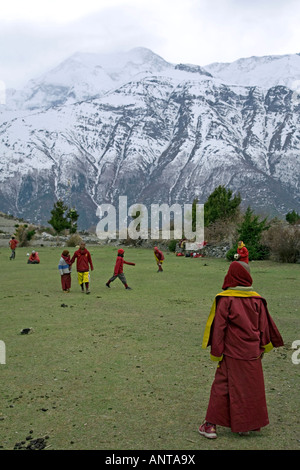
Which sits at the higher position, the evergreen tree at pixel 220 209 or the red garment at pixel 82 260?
the evergreen tree at pixel 220 209

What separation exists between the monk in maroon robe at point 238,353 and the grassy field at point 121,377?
24 cm

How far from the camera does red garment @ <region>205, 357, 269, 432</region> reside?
16.2ft

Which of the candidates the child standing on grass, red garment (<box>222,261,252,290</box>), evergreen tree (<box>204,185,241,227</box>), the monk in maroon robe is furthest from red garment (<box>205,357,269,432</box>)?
evergreen tree (<box>204,185,241,227</box>)

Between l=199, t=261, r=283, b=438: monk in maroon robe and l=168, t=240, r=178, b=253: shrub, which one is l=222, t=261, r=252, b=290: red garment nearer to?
l=199, t=261, r=283, b=438: monk in maroon robe

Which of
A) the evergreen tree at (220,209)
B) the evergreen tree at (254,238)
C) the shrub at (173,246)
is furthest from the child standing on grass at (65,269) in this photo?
the shrub at (173,246)

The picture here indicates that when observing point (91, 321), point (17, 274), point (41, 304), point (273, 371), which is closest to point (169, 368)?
point (273, 371)

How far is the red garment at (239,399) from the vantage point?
4949mm

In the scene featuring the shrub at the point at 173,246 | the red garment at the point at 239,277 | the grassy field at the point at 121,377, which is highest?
the red garment at the point at 239,277

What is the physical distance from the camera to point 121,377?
6898mm

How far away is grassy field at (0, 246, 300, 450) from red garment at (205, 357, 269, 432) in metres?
0.19

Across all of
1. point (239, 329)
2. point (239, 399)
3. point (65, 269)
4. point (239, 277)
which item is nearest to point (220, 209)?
point (65, 269)

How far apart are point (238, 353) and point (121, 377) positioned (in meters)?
2.41

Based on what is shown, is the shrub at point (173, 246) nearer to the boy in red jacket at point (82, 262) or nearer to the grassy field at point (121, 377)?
the boy in red jacket at point (82, 262)

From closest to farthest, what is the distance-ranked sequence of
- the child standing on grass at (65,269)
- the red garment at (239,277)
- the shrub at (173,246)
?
the red garment at (239,277)
the child standing on grass at (65,269)
the shrub at (173,246)
